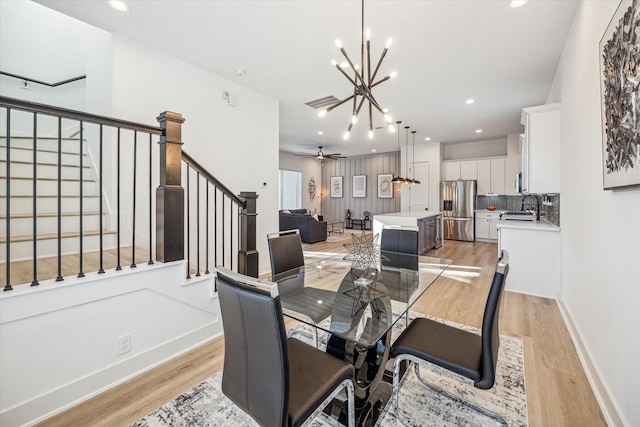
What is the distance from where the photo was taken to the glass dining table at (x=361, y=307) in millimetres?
1553

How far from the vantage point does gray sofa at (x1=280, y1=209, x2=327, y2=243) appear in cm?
797

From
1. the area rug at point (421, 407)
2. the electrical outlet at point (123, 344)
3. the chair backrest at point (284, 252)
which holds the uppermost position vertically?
the chair backrest at point (284, 252)

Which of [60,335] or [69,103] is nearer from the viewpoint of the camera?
[60,335]

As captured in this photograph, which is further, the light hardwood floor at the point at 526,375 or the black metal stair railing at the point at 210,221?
the black metal stair railing at the point at 210,221

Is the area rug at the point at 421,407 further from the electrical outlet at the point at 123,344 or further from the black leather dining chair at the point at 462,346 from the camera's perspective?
the electrical outlet at the point at 123,344

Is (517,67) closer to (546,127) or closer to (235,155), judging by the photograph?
(546,127)

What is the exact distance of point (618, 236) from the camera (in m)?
1.59

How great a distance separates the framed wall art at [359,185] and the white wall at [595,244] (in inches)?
311

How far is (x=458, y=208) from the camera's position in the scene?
7.93 m

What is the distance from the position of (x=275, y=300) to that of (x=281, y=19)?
2793 mm

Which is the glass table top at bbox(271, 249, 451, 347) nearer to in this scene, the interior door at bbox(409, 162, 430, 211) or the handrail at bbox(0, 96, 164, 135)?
the handrail at bbox(0, 96, 164, 135)

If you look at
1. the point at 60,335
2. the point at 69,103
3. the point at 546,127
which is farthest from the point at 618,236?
the point at 69,103

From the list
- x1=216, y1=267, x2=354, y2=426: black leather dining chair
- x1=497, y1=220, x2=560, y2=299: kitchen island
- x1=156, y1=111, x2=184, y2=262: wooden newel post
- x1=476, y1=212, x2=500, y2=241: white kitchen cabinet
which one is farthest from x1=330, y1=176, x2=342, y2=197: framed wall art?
x1=216, y1=267, x2=354, y2=426: black leather dining chair

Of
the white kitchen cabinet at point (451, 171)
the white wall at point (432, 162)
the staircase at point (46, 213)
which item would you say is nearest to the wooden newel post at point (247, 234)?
the staircase at point (46, 213)
